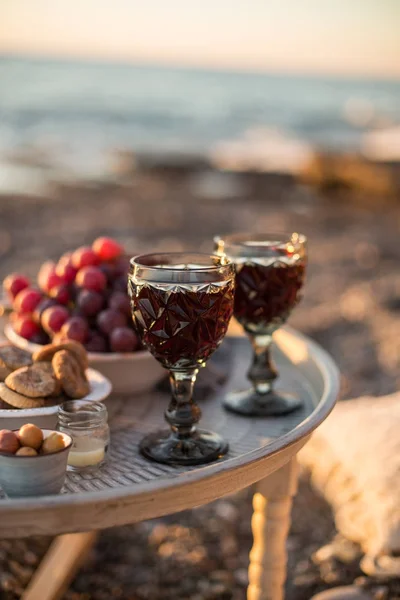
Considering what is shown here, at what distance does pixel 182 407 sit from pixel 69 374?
249 millimetres

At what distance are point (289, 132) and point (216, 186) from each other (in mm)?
11322

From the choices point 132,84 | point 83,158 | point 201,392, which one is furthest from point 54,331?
point 132,84

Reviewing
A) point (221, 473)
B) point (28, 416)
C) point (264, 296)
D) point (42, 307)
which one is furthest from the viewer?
point (42, 307)

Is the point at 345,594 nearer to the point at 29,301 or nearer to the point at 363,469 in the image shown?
the point at 363,469

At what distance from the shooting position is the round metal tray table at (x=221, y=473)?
1.20 metres

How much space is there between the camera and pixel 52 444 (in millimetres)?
1243

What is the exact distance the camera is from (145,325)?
4.62 feet

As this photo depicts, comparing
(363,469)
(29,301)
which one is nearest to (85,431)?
(29,301)

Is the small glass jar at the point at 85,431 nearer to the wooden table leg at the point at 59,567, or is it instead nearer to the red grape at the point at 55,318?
the red grape at the point at 55,318

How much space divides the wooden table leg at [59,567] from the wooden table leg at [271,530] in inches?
33.7

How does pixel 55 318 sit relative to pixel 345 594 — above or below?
above

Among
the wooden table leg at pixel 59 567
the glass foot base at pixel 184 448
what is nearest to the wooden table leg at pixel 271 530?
the glass foot base at pixel 184 448

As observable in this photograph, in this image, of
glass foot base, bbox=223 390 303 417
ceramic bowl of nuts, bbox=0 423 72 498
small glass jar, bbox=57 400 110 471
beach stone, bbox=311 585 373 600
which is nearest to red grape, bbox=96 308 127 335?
glass foot base, bbox=223 390 303 417

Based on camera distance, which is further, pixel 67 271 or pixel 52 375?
pixel 67 271
